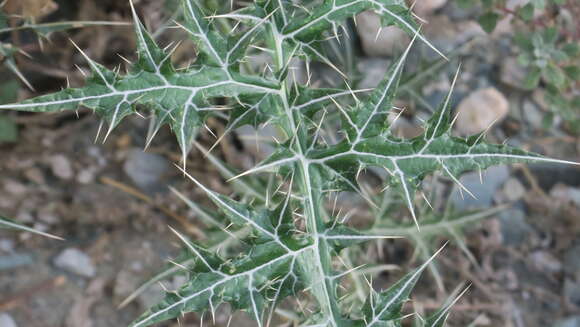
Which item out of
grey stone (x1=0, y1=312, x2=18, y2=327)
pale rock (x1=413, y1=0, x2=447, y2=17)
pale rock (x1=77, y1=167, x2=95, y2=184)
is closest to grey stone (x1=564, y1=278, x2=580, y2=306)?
pale rock (x1=413, y1=0, x2=447, y2=17)

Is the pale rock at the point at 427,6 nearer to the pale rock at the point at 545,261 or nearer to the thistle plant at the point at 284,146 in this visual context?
the pale rock at the point at 545,261

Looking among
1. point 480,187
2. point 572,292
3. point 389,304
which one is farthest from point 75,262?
point 572,292

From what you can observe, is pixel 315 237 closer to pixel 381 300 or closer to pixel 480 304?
pixel 381 300

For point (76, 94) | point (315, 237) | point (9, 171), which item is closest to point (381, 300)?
point (315, 237)

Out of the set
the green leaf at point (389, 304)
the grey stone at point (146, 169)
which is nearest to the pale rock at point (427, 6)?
the grey stone at point (146, 169)

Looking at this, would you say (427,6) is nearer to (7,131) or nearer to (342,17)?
(342,17)

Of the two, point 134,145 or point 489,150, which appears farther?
point 134,145

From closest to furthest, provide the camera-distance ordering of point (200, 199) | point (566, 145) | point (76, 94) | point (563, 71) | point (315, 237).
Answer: point (76, 94)
point (315, 237)
point (563, 71)
point (200, 199)
point (566, 145)
